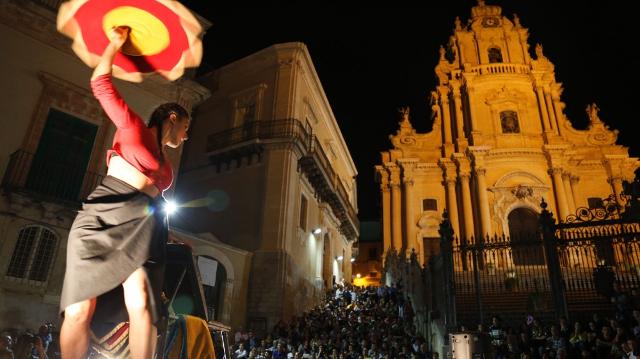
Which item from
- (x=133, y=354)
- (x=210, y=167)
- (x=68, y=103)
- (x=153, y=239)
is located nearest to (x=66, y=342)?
(x=133, y=354)

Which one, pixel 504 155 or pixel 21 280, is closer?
pixel 21 280

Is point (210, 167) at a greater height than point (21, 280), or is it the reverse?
point (210, 167)

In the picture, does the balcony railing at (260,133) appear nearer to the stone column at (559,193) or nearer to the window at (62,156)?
the window at (62,156)

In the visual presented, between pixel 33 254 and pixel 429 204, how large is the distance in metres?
24.3

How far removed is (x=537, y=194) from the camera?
27188mm

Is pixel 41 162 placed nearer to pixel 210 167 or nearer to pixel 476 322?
pixel 210 167

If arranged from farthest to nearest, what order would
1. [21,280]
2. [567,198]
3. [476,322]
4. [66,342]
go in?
[567,198] < [476,322] < [21,280] < [66,342]

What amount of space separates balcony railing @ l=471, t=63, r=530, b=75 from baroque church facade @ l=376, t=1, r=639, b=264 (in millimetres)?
73

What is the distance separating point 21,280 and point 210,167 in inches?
478

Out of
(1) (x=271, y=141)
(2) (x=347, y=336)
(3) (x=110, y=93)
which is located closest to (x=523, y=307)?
(2) (x=347, y=336)

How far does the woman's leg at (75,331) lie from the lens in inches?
73.9

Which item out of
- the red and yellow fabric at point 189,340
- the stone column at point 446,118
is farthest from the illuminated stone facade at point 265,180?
the red and yellow fabric at point 189,340

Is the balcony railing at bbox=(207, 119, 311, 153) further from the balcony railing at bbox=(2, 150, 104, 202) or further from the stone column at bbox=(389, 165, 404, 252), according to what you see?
the stone column at bbox=(389, 165, 404, 252)

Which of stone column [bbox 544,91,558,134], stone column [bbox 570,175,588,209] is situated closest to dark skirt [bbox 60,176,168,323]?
stone column [bbox 570,175,588,209]
